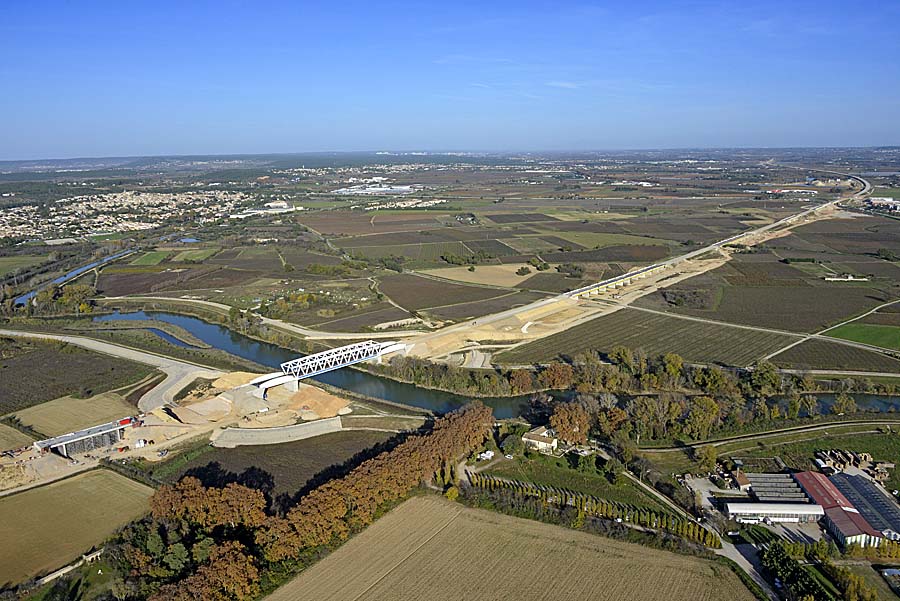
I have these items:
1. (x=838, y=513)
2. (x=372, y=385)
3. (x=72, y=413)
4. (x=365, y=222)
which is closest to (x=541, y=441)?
(x=838, y=513)

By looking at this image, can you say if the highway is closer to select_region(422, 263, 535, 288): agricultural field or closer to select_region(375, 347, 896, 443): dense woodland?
select_region(422, 263, 535, 288): agricultural field

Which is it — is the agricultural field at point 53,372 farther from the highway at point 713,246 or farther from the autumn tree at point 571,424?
the highway at point 713,246

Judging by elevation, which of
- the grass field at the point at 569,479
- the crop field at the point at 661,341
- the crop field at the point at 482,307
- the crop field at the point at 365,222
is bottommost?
the grass field at the point at 569,479

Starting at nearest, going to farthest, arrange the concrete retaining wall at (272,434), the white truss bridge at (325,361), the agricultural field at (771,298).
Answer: the concrete retaining wall at (272,434), the white truss bridge at (325,361), the agricultural field at (771,298)

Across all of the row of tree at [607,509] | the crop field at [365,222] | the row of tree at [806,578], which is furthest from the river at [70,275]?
the row of tree at [806,578]

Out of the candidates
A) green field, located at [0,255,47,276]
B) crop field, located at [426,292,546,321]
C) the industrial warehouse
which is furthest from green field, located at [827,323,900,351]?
green field, located at [0,255,47,276]

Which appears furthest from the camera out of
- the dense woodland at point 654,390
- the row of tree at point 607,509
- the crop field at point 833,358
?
the crop field at point 833,358
